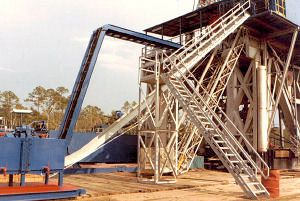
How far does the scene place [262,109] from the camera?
936 inches

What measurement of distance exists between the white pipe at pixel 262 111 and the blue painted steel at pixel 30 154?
15.2m

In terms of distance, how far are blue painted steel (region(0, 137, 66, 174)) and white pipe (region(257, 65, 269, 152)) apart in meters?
15.2

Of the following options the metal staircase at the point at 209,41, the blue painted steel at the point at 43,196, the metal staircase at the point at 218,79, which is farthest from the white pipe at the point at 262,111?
the blue painted steel at the point at 43,196

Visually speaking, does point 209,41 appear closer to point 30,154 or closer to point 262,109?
point 262,109

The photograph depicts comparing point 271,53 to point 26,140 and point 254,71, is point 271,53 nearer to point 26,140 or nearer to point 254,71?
point 254,71

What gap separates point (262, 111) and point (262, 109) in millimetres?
135

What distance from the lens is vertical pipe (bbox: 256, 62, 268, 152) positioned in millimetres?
23438

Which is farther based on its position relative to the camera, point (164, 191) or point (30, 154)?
point (164, 191)

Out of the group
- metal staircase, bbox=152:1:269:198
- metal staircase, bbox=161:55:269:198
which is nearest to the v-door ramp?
metal staircase, bbox=152:1:269:198

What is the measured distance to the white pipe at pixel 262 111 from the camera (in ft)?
76.9

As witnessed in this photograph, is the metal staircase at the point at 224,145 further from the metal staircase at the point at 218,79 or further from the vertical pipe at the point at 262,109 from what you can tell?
the vertical pipe at the point at 262,109

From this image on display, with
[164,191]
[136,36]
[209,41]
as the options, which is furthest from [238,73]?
[164,191]

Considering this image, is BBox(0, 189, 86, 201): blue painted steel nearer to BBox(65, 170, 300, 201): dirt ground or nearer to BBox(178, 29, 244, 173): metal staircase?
BBox(65, 170, 300, 201): dirt ground

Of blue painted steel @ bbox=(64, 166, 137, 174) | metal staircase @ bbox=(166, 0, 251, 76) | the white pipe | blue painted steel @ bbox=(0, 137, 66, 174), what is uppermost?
metal staircase @ bbox=(166, 0, 251, 76)
